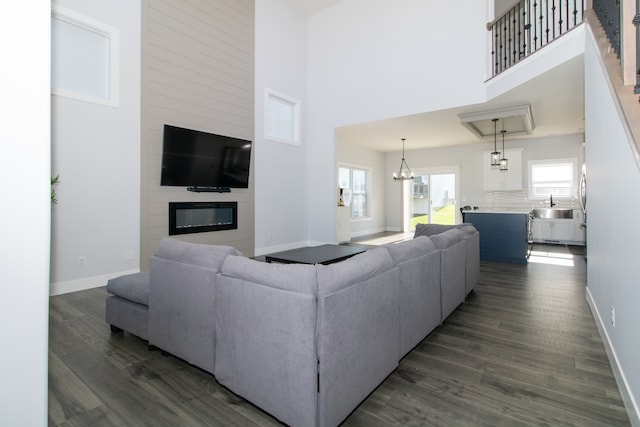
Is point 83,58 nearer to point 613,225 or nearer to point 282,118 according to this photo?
point 282,118

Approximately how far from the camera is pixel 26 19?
2.81 ft

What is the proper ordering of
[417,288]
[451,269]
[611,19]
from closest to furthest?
[417,288], [611,19], [451,269]

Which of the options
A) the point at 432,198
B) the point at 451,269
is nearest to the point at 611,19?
the point at 451,269

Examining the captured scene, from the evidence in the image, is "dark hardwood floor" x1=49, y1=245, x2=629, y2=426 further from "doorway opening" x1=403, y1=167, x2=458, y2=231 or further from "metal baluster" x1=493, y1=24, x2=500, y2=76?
"doorway opening" x1=403, y1=167, x2=458, y2=231

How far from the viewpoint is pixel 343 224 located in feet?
26.8

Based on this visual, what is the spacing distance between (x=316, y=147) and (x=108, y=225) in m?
4.62

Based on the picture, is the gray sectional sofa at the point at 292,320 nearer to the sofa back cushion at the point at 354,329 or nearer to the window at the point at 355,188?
the sofa back cushion at the point at 354,329

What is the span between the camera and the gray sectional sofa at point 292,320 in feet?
4.98

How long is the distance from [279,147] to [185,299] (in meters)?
5.20

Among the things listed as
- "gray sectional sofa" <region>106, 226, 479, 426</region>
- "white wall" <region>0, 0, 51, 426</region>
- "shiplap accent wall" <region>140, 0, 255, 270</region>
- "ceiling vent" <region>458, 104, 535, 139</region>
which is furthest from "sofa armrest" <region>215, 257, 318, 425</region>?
"ceiling vent" <region>458, 104, 535, 139</region>

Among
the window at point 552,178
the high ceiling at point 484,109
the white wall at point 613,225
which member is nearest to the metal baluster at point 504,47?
the high ceiling at point 484,109

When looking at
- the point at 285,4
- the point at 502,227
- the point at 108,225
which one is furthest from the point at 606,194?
the point at 285,4

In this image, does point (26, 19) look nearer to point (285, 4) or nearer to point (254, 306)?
point (254, 306)

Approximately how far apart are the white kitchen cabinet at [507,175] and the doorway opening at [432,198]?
98cm
